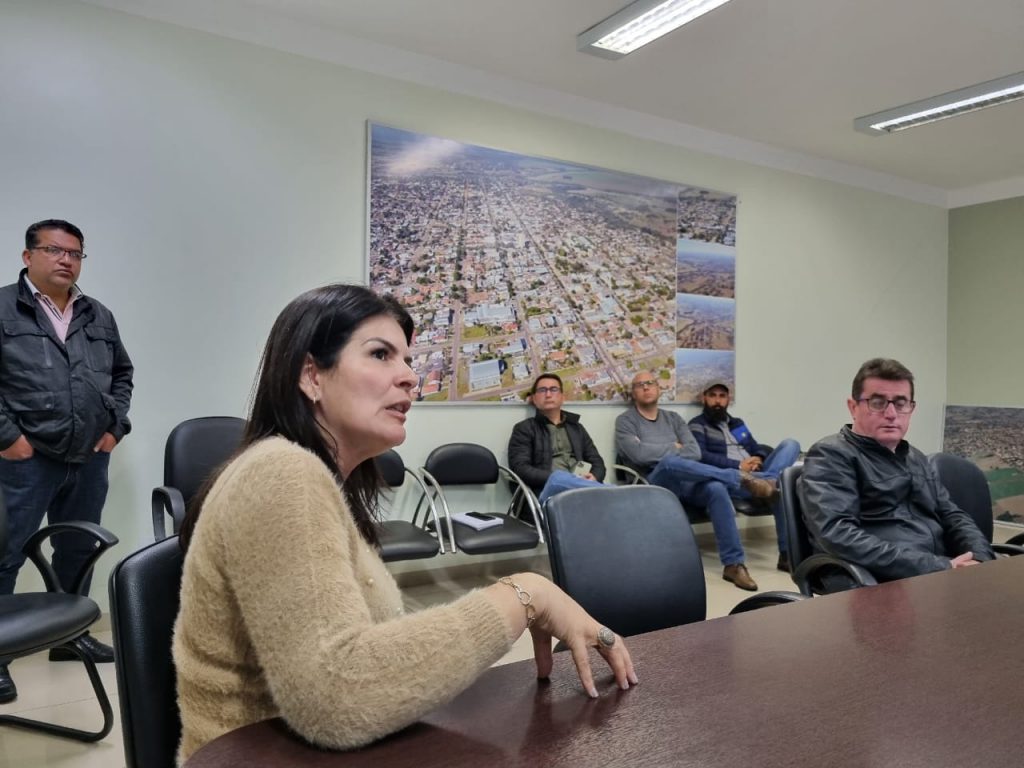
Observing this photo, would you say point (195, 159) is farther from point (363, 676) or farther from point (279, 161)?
point (363, 676)

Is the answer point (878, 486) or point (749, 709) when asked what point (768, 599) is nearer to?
point (878, 486)

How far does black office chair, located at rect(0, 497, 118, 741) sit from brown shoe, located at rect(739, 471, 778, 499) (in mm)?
3644

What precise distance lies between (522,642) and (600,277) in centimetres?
254

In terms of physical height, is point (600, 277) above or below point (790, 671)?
above

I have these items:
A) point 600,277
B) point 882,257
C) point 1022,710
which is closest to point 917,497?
point 1022,710

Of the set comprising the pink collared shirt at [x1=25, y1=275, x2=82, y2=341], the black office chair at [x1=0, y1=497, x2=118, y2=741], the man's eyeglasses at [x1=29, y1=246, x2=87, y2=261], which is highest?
the man's eyeglasses at [x1=29, y1=246, x2=87, y2=261]

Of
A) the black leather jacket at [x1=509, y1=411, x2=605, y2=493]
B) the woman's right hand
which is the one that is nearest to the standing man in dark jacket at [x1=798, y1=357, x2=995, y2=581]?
the woman's right hand

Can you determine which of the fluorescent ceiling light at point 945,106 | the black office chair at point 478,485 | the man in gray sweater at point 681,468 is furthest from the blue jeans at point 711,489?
the fluorescent ceiling light at point 945,106

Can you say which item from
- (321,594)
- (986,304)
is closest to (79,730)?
(321,594)

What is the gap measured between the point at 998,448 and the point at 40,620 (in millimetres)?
7275

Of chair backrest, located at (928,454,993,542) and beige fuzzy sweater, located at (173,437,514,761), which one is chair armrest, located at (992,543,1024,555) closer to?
chair backrest, located at (928,454,993,542)

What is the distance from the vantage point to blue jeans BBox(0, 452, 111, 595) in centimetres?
295

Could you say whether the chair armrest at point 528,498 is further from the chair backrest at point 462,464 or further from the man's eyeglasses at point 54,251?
the man's eyeglasses at point 54,251

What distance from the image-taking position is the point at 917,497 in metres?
2.53
